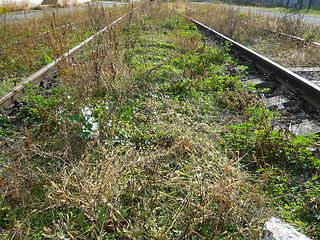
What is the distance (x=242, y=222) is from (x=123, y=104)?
241cm

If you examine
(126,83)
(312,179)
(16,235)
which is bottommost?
(16,235)

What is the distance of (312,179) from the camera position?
7.72 ft

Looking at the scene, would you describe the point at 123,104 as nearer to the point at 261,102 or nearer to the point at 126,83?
the point at 126,83

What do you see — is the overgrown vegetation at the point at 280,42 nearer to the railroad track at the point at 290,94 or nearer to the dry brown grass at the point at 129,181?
the railroad track at the point at 290,94

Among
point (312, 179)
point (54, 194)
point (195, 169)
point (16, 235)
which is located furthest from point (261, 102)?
point (16, 235)

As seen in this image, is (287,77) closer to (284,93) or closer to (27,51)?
(284,93)

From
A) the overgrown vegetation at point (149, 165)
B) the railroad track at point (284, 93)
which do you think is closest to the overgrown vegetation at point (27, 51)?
the railroad track at point (284, 93)

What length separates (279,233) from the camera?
5.43ft

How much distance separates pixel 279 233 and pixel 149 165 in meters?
1.31

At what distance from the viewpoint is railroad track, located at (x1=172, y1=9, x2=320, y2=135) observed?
3.38 m

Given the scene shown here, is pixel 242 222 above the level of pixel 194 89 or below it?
below

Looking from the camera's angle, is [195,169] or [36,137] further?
[36,137]

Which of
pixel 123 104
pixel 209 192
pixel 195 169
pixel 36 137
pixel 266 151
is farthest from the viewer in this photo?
pixel 123 104

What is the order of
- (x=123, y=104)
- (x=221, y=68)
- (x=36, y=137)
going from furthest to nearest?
(x=221, y=68)
(x=123, y=104)
(x=36, y=137)
